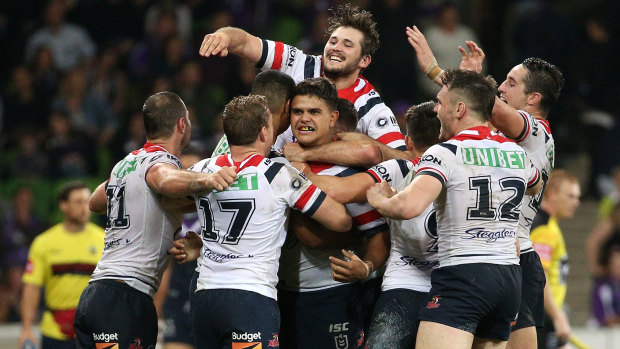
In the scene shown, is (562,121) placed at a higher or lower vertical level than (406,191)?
lower

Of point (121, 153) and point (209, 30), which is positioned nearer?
point (121, 153)

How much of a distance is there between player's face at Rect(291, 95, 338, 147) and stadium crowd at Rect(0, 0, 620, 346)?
6.34 meters

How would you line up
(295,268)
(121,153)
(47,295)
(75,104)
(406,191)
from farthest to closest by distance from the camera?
1. (75,104)
2. (121,153)
3. (47,295)
4. (295,268)
5. (406,191)

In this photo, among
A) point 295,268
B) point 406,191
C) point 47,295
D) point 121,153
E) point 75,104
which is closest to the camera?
point 406,191

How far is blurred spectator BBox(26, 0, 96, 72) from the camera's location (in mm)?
14109

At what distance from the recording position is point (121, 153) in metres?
12.7

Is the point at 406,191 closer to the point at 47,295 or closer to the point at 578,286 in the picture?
the point at 47,295

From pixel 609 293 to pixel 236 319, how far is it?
8044 mm

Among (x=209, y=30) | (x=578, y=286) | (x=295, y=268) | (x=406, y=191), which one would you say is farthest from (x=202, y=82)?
(x=406, y=191)

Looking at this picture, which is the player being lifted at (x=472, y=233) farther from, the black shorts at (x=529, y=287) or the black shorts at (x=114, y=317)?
the black shorts at (x=114, y=317)

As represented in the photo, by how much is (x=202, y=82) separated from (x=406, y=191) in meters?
8.87

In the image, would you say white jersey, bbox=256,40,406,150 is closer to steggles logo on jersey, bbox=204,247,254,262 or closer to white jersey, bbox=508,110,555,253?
white jersey, bbox=508,110,555,253

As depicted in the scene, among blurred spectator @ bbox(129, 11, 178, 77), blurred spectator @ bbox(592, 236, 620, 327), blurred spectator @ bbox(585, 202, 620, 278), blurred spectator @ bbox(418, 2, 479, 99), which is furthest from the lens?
blurred spectator @ bbox(129, 11, 178, 77)

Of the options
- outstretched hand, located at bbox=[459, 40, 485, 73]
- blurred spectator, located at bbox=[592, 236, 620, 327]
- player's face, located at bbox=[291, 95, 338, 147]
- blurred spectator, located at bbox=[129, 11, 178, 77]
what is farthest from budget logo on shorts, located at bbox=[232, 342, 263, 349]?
blurred spectator, located at bbox=[129, 11, 178, 77]
